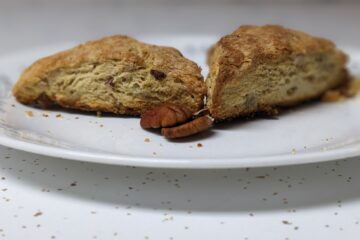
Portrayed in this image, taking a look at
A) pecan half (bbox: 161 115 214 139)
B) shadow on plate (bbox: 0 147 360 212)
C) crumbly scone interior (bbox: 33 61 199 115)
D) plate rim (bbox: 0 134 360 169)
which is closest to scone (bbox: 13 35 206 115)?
crumbly scone interior (bbox: 33 61 199 115)

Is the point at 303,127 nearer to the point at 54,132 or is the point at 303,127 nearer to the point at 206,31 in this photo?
the point at 54,132

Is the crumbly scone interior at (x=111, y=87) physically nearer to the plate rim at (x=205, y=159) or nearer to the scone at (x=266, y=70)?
the scone at (x=266, y=70)

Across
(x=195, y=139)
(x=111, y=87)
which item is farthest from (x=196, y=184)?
(x=111, y=87)

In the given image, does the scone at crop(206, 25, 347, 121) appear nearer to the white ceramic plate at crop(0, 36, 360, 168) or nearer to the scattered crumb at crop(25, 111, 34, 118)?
the white ceramic plate at crop(0, 36, 360, 168)

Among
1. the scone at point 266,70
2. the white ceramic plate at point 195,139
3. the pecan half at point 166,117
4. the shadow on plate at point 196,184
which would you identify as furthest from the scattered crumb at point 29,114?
the scone at point 266,70

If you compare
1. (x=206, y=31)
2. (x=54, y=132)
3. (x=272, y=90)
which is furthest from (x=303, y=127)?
(x=206, y=31)

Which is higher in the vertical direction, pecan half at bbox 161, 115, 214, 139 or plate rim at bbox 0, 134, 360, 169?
pecan half at bbox 161, 115, 214, 139

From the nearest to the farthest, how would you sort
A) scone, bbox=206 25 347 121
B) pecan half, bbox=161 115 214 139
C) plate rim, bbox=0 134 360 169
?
plate rim, bbox=0 134 360 169
pecan half, bbox=161 115 214 139
scone, bbox=206 25 347 121
